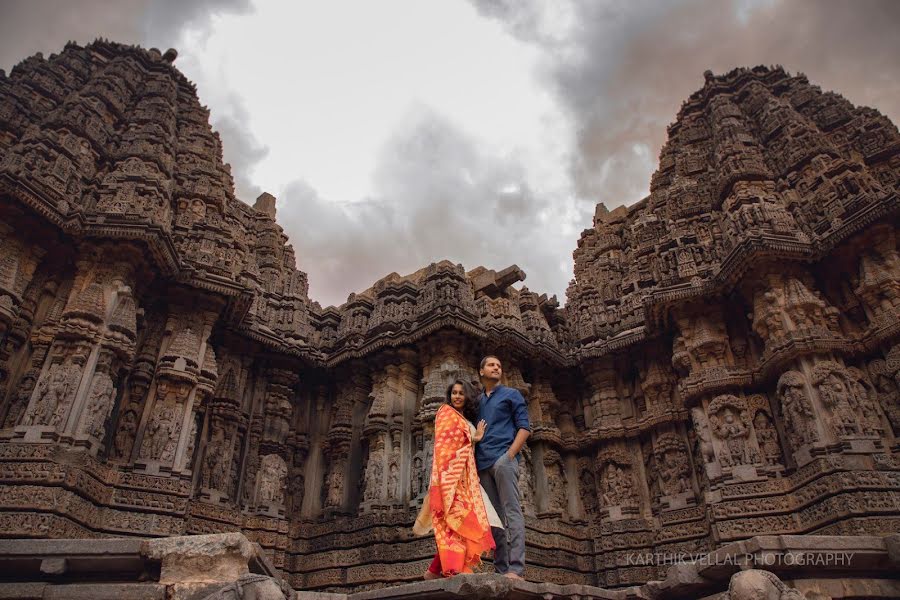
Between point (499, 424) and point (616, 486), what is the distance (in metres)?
8.55

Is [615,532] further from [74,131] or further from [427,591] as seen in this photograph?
[74,131]

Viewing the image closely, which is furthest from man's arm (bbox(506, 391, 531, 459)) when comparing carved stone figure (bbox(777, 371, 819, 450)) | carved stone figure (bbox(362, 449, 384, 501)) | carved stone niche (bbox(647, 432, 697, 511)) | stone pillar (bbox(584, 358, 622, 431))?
stone pillar (bbox(584, 358, 622, 431))

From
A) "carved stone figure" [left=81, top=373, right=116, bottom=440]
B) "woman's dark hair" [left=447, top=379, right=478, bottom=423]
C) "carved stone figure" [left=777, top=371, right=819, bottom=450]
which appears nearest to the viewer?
"woman's dark hair" [left=447, top=379, right=478, bottom=423]

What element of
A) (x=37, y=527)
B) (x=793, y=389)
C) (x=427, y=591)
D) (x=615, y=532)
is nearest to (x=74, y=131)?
(x=37, y=527)

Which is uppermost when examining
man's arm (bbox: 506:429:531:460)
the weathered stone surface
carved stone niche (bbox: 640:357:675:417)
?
carved stone niche (bbox: 640:357:675:417)

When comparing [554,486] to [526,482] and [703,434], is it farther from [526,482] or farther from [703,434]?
[703,434]

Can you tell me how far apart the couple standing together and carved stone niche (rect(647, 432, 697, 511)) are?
777 cm

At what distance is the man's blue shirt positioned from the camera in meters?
5.55

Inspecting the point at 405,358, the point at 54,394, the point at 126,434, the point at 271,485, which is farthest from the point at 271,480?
the point at 54,394

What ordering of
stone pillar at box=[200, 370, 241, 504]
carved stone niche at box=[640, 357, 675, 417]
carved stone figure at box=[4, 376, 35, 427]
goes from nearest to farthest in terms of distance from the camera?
carved stone figure at box=[4, 376, 35, 427] < stone pillar at box=[200, 370, 241, 504] < carved stone niche at box=[640, 357, 675, 417]

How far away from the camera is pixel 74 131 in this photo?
41.0 feet

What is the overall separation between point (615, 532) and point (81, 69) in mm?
17413

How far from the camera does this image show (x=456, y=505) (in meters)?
A: 5.21

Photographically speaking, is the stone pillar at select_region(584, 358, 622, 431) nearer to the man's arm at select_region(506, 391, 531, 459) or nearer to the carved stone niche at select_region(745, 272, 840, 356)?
the carved stone niche at select_region(745, 272, 840, 356)
